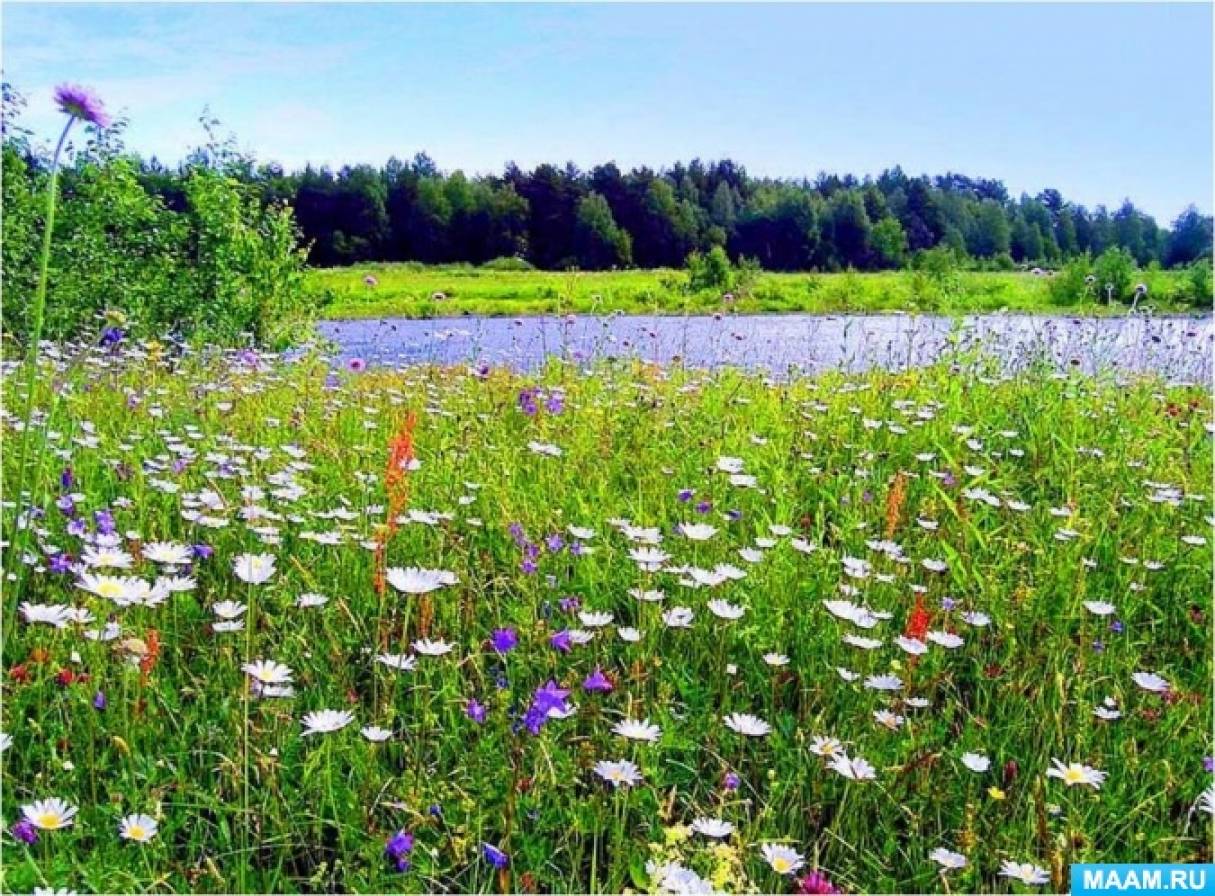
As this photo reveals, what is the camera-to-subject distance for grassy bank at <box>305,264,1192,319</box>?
708 cm

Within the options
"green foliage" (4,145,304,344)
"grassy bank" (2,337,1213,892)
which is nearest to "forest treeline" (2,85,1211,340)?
"green foliage" (4,145,304,344)

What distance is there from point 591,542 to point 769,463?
80 cm

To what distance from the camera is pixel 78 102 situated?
4.30 feet

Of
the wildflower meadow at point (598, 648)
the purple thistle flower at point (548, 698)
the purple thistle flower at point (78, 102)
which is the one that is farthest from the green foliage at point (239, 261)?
the purple thistle flower at point (548, 698)

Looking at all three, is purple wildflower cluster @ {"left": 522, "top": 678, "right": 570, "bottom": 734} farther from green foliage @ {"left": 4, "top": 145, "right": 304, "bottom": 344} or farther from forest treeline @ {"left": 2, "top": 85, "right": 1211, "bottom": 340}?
green foliage @ {"left": 4, "top": 145, "right": 304, "bottom": 344}

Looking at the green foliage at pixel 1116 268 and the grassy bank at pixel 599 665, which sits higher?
the green foliage at pixel 1116 268

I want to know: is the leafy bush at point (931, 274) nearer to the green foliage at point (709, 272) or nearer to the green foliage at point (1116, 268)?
the green foliage at point (1116, 268)

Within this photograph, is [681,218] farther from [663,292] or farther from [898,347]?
[898,347]

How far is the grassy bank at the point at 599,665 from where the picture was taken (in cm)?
141

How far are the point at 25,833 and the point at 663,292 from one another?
10.5 m


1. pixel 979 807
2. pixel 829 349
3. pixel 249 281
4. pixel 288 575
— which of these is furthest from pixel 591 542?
pixel 249 281

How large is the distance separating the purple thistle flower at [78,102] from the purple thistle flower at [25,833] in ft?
2.94

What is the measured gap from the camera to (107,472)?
2586 millimetres

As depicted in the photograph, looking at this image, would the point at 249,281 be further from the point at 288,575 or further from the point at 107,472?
the point at 288,575
